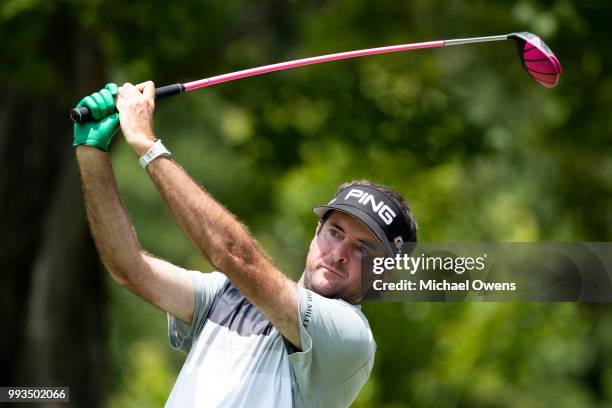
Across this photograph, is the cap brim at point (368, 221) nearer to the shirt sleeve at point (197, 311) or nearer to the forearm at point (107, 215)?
the shirt sleeve at point (197, 311)

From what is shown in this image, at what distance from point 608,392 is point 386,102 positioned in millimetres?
11117

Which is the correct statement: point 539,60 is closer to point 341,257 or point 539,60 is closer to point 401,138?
point 341,257

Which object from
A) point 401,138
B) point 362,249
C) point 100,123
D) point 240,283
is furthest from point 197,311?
point 401,138

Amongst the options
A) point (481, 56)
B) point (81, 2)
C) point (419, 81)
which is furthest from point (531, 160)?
point (81, 2)

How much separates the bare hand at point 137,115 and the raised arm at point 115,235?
9cm

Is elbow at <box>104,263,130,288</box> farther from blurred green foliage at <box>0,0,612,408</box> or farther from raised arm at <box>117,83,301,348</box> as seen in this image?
blurred green foliage at <box>0,0,612,408</box>

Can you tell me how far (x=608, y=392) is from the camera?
18688mm

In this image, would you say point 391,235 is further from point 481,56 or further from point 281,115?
point 481,56

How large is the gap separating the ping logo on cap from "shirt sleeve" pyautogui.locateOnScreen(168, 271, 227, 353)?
541 mm

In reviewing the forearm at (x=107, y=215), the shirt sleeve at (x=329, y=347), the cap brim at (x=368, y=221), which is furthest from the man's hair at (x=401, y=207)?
the forearm at (x=107, y=215)

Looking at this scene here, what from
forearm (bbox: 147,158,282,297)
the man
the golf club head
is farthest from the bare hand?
the golf club head

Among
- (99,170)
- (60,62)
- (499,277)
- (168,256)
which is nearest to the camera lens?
(99,170)

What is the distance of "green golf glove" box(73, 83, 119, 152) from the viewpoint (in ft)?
11.8

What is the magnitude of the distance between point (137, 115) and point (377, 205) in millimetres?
863
